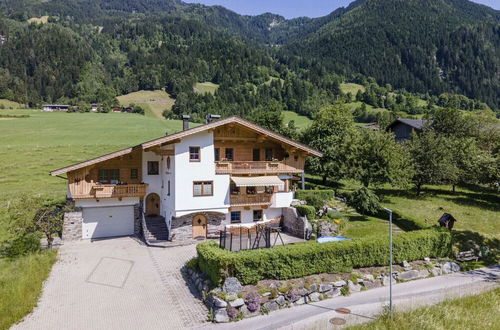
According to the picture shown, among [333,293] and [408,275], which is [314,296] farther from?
[408,275]

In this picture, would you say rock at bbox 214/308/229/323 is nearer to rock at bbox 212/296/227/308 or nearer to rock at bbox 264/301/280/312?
rock at bbox 212/296/227/308

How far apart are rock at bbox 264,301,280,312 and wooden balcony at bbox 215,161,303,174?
12.0 m

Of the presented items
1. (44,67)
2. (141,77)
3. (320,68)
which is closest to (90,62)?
(44,67)

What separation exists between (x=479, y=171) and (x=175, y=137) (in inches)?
1248

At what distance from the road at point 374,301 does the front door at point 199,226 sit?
11.7 m

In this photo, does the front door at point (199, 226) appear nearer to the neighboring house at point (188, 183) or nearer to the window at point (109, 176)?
the neighboring house at point (188, 183)

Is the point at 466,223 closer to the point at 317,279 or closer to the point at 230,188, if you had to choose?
the point at 317,279

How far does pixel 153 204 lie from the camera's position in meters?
29.5

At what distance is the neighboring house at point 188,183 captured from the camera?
25.6 m

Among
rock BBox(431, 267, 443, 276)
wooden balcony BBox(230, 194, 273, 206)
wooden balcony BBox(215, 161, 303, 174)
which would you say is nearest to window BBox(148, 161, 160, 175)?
wooden balcony BBox(215, 161, 303, 174)

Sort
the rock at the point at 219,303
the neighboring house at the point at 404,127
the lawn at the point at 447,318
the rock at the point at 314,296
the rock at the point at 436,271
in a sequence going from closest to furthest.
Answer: the lawn at the point at 447,318 < the rock at the point at 219,303 < the rock at the point at 314,296 < the rock at the point at 436,271 < the neighboring house at the point at 404,127

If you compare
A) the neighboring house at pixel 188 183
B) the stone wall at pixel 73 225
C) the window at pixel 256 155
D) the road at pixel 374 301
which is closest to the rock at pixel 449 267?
the road at pixel 374 301

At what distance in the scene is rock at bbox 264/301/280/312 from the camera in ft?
53.7

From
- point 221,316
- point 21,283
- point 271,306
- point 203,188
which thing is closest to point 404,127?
point 203,188
